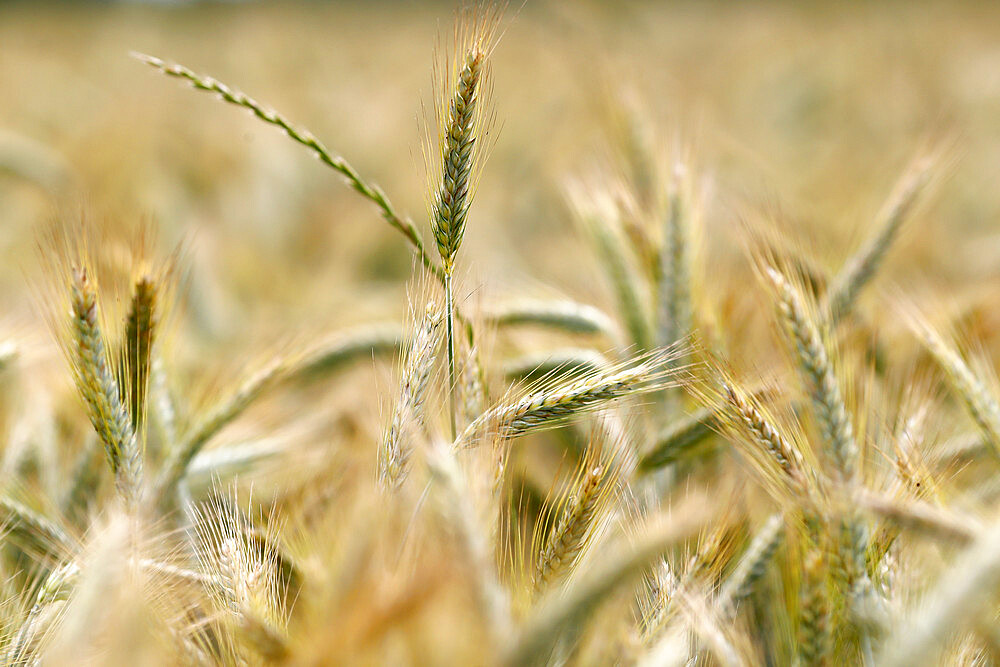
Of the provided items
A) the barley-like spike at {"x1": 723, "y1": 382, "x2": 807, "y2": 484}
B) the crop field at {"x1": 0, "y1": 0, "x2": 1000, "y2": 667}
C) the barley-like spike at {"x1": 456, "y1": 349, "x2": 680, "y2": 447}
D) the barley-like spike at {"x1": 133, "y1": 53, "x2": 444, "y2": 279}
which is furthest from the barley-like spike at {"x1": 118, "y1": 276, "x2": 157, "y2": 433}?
the barley-like spike at {"x1": 723, "y1": 382, "x2": 807, "y2": 484}

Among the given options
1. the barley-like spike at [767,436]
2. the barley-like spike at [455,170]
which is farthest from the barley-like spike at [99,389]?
the barley-like spike at [767,436]

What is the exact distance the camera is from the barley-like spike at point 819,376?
0.52 metres

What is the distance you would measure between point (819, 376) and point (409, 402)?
32 centimetres

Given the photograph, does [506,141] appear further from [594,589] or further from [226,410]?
[594,589]

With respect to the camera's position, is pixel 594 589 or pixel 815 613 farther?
pixel 815 613

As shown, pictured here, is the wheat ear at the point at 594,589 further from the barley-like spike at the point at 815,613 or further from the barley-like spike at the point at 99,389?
the barley-like spike at the point at 99,389

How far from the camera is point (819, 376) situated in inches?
21.7

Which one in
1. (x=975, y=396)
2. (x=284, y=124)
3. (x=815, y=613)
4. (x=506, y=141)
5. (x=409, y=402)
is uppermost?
(x=506, y=141)

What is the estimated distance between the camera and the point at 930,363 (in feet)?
2.84

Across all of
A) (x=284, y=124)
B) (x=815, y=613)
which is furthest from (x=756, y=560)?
(x=284, y=124)

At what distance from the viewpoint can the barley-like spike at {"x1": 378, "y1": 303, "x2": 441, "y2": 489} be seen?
51cm

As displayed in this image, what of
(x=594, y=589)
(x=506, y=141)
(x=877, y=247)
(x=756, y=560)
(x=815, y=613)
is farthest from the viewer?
(x=506, y=141)

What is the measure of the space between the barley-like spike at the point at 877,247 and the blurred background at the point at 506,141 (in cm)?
6

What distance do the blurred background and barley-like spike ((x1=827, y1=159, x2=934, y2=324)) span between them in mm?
58
